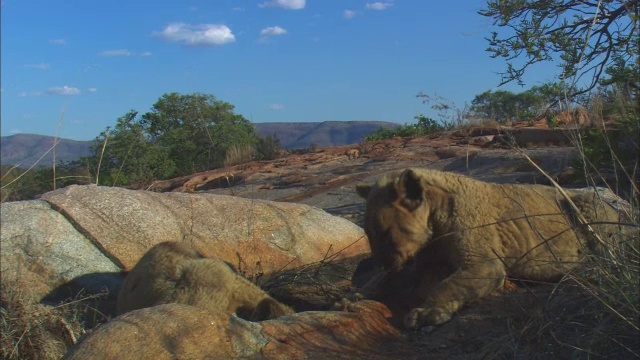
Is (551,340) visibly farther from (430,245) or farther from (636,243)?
(430,245)

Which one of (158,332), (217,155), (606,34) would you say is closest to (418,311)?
(158,332)

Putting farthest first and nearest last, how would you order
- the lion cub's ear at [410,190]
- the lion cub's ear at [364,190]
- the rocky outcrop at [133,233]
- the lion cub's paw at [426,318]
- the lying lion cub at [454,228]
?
the rocky outcrop at [133,233] < the lion cub's ear at [364,190] < the lion cub's ear at [410,190] < the lying lion cub at [454,228] < the lion cub's paw at [426,318]

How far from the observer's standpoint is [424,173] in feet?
20.4

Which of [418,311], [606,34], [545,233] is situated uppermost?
[606,34]

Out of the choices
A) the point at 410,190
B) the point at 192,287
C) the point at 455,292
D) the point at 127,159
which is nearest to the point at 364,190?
the point at 410,190

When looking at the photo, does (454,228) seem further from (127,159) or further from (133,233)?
(127,159)

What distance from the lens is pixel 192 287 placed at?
21.0ft

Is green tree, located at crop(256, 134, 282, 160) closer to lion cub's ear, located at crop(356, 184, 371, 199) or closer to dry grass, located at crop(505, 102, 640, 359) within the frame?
lion cub's ear, located at crop(356, 184, 371, 199)

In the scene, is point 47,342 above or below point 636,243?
below

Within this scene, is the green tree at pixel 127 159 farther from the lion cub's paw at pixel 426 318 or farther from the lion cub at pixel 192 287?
the lion cub's paw at pixel 426 318

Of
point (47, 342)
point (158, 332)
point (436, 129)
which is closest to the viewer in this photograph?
point (158, 332)

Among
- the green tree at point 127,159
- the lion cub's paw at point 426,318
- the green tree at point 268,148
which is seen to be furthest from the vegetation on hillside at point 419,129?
the lion cub's paw at point 426,318

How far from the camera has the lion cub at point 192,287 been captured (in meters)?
6.20

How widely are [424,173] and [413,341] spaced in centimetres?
186
